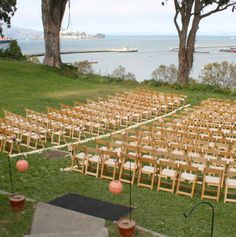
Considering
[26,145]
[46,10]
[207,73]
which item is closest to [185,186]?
[26,145]

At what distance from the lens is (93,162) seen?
496 inches

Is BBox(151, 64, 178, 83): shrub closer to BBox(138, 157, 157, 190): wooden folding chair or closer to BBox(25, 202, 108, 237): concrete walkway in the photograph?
BBox(138, 157, 157, 190): wooden folding chair

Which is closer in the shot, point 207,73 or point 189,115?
point 189,115

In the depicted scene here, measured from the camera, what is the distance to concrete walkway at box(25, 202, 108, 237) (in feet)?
23.6

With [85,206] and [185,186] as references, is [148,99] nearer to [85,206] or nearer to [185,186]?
[185,186]

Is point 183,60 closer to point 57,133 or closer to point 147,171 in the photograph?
point 57,133

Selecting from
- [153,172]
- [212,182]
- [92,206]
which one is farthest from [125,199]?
[212,182]

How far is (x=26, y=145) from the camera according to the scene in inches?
586

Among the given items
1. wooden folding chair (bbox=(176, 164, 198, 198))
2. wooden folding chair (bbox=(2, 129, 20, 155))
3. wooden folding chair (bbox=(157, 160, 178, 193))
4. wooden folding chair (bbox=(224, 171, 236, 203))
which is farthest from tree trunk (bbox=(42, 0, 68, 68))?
wooden folding chair (bbox=(224, 171, 236, 203))

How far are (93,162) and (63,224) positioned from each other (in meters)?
4.75

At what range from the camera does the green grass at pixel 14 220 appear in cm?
766

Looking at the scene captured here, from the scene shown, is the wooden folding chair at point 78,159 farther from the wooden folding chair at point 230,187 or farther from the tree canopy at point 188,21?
the tree canopy at point 188,21

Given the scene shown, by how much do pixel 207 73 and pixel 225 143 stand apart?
182 ft

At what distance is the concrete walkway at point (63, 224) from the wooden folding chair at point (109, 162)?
2947 millimetres
